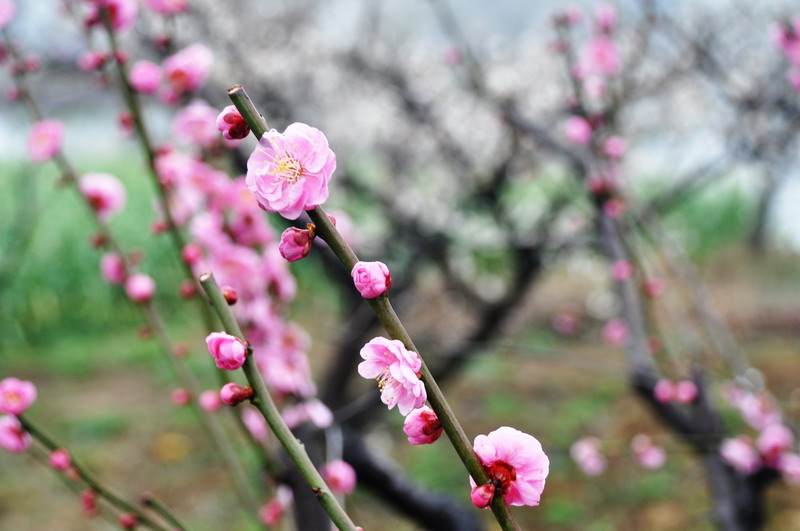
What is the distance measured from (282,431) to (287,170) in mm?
206

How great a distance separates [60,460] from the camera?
0.90m

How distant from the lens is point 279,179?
1.66ft

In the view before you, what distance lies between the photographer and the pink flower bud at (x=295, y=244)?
0.52 metres

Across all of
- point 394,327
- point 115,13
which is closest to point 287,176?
point 394,327

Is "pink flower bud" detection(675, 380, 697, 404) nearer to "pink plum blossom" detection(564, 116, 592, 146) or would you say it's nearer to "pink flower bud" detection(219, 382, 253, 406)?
"pink plum blossom" detection(564, 116, 592, 146)

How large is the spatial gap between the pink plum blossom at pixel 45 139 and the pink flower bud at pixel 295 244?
97cm

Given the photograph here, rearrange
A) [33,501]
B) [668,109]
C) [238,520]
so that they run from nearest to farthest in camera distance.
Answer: [238,520] < [33,501] < [668,109]

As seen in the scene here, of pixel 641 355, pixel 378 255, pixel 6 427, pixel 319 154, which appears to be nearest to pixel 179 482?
pixel 378 255

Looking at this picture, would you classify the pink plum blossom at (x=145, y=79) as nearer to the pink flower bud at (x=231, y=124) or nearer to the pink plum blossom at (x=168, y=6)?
the pink plum blossom at (x=168, y=6)

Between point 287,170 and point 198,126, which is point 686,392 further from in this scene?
point 287,170

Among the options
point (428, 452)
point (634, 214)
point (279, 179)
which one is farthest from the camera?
point (428, 452)

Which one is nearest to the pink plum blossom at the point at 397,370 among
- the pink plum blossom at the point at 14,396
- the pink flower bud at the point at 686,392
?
the pink plum blossom at the point at 14,396

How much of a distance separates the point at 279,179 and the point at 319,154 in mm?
39

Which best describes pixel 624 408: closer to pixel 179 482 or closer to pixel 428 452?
pixel 428 452
